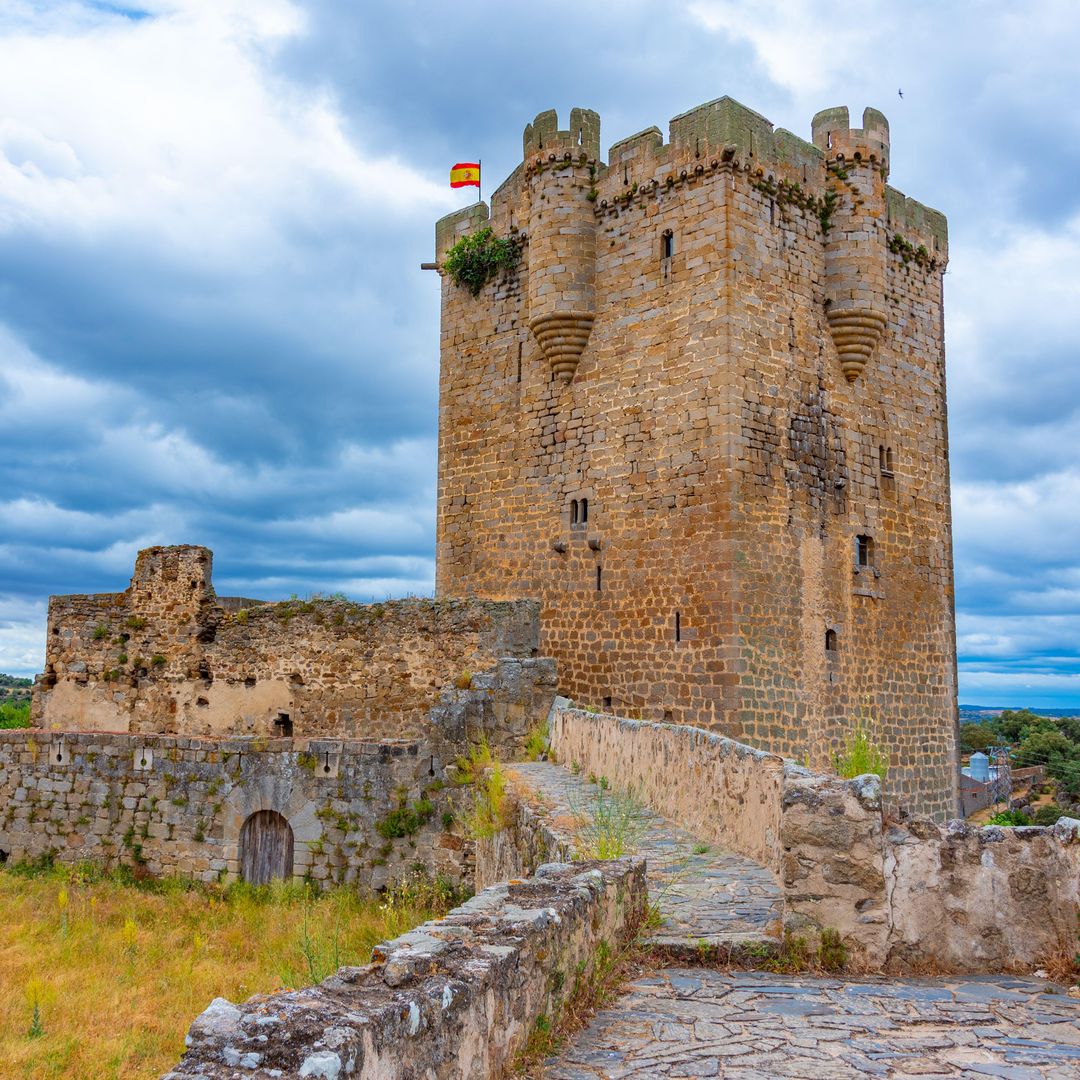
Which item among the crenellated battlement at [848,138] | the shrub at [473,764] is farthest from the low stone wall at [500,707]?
the crenellated battlement at [848,138]

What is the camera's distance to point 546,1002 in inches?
156

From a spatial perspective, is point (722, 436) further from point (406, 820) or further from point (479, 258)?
point (406, 820)

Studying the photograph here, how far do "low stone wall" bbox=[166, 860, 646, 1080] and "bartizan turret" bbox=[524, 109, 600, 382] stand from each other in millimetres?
11888

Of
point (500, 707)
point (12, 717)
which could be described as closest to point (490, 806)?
point (500, 707)

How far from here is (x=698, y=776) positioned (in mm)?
7941

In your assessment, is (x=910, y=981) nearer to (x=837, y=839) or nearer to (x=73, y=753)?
(x=837, y=839)

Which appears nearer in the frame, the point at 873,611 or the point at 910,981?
the point at 910,981

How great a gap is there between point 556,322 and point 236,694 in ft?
23.7

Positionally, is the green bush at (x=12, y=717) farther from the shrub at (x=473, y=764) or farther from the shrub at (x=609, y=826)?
the shrub at (x=609, y=826)

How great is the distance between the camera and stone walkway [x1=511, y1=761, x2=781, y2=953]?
5262 millimetres

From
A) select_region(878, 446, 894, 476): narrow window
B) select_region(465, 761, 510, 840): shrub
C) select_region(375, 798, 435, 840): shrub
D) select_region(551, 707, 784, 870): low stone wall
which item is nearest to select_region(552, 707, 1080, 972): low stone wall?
select_region(551, 707, 784, 870): low stone wall

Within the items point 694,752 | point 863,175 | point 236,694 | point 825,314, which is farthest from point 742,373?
point 236,694

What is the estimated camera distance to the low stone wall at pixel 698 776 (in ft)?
22.0

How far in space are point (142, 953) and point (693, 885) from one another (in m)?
6.67
